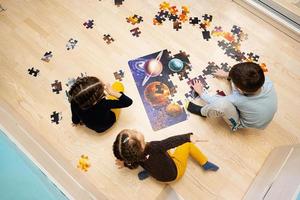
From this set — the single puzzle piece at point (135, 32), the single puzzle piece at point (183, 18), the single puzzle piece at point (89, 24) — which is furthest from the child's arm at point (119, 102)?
the single puzzle piece at point (183, 18)

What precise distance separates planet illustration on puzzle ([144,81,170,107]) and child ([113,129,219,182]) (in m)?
0.30

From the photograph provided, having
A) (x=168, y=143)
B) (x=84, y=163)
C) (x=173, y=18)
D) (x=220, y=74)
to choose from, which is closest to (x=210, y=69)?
(x=220, y=74)

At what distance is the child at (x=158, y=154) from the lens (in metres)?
1.59

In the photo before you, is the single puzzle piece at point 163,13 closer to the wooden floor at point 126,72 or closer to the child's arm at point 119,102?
the wooden floor at point 126,72

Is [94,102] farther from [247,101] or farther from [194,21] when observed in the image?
[194,21]

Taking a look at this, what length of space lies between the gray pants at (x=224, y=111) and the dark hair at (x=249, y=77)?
15 cm

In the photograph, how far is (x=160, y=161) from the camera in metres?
1.72

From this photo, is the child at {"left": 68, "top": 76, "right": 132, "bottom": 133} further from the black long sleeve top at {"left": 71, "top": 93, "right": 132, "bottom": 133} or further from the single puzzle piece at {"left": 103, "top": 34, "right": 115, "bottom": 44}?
the single puzzle piece at {"left": 103, "top": 34, "right": 115, "bottom": 44}

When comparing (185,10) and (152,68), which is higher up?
(185,10)

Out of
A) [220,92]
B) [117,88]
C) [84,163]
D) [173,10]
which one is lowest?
[84,163]

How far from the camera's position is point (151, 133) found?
2018 mm

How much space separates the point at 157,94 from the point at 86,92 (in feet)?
1.96

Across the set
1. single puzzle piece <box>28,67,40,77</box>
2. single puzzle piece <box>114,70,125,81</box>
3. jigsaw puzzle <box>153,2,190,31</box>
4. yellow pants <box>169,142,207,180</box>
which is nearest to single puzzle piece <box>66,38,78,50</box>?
single puzzle piece <box>28,67,40,77</box>

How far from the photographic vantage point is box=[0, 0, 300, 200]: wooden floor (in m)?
1.94
